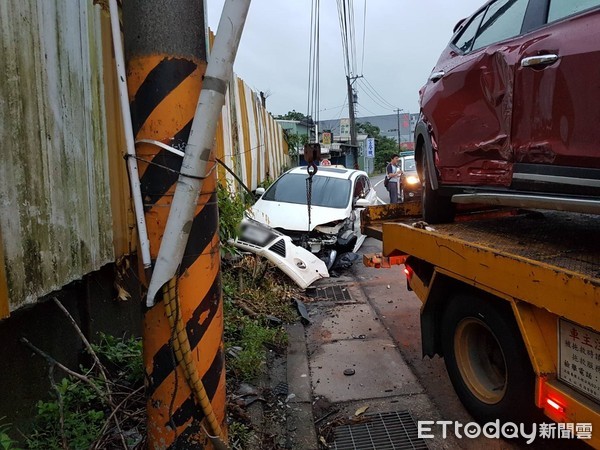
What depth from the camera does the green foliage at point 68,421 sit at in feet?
7.39

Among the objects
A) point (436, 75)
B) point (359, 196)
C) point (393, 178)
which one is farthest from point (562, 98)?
point (393, 178)

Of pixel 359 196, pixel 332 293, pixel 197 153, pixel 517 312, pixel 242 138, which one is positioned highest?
pixel 242 138

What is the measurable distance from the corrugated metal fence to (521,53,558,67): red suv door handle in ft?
8.26

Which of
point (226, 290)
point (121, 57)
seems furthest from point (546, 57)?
point (226, 290)

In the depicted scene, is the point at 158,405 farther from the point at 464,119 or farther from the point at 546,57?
the point at 464,119

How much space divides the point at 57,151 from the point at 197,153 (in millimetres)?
1256

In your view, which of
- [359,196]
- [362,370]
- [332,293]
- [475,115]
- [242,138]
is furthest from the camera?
[359,196]

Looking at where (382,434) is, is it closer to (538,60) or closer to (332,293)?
(538,60)

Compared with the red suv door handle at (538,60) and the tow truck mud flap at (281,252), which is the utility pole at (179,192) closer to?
the red suv door handle at (538,60)

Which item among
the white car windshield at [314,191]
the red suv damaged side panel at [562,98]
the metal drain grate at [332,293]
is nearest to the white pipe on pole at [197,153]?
the red suv damaged side panel at [562,98]

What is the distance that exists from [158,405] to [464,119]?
2720 mm

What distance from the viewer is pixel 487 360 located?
2.98 metres

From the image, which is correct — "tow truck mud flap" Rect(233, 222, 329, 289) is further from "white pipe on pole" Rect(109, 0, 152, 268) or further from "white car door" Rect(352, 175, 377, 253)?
"white pipe on pole" Rect(109, 0, 152, 268)

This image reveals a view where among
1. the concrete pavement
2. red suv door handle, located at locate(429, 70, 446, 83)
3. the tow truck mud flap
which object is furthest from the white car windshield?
red suv door handle, located at locate(429, 70, 446, 83)
